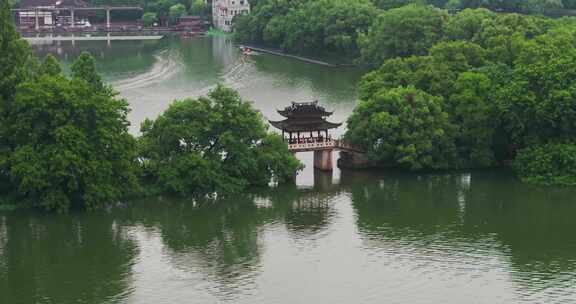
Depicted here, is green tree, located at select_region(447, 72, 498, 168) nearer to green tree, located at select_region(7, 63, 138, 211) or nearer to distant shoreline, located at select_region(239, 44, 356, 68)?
green tree, located at select_region(7, 63, 138, 211)

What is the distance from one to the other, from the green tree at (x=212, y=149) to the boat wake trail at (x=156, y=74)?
28.2 meters

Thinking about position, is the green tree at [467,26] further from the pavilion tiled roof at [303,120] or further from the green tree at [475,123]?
the pavilion tiled roof at [303,120]

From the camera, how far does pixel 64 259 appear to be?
125 ft

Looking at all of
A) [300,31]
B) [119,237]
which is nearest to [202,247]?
[119,237]

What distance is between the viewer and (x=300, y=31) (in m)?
90.8

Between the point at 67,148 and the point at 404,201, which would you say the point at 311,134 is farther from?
the point at 67,148

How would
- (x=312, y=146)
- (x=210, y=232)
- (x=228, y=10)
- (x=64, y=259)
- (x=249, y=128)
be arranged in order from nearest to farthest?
(x=64, y=259) < (x=210, y=232) < (x=249, y=128) < (x=312, y=146) < (x=228, y=10)

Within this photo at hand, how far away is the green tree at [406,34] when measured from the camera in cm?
7750

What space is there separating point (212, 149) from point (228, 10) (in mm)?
71465

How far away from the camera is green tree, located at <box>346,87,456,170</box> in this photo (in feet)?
158

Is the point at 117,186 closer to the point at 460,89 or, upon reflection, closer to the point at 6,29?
the point at 6,29

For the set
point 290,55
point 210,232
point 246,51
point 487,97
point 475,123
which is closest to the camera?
point 210,232

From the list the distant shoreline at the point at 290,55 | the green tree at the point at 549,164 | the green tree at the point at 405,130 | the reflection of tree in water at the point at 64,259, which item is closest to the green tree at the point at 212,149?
the reflection of tree in water at the point at 64,259

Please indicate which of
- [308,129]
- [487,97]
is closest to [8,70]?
[308,129]
